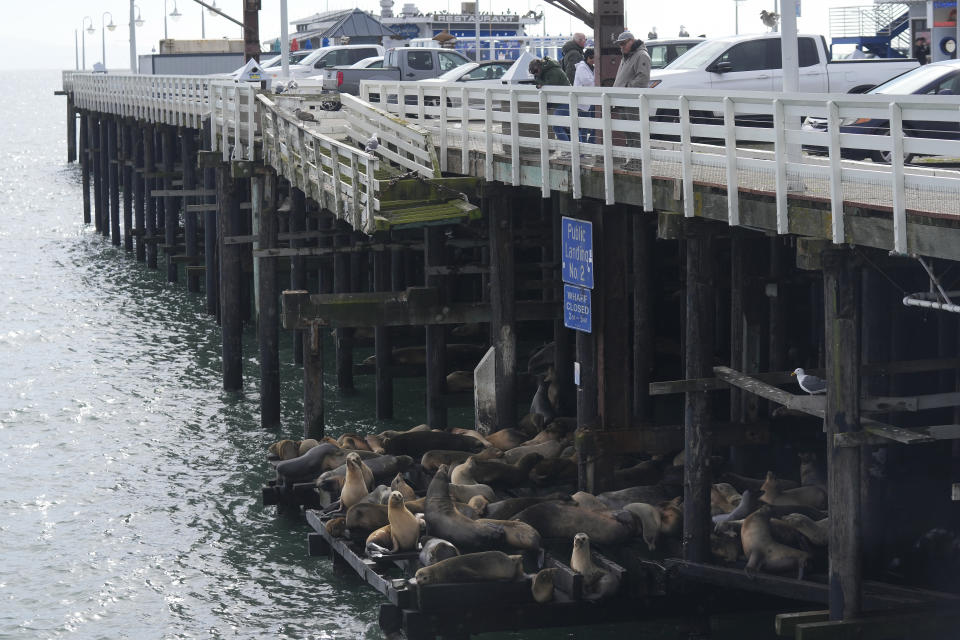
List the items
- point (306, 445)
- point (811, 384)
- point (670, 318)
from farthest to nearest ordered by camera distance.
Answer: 1. point (670, 318)
2. point (306, 445)
3. point (811, 384)

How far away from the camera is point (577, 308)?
17.5 m

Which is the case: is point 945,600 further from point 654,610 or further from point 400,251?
point 400,251

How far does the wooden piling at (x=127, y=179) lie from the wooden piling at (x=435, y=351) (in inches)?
966

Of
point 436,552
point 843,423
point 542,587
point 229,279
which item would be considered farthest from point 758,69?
point 843,423

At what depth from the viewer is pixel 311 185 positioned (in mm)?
21844

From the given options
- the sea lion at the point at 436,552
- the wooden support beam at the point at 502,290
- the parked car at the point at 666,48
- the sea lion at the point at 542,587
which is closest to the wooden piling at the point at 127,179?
the parked car at the point at 666,48

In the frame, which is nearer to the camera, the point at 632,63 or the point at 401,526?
the point at 401,526

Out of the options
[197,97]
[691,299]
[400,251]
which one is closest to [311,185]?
[400,251]

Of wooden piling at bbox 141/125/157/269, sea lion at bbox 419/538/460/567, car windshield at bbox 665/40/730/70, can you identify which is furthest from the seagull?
wooden piling at bbox 141/125/157/269

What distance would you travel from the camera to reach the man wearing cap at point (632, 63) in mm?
17078

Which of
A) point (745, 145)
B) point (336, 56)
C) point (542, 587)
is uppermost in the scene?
point (336, 56)

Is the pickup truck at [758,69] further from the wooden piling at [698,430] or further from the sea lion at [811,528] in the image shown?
the sea lion at [811,528]

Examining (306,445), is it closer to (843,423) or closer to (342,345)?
(342,345)

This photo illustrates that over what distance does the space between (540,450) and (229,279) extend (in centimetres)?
884
